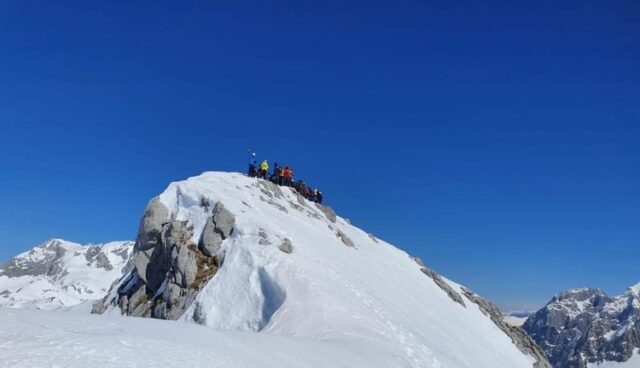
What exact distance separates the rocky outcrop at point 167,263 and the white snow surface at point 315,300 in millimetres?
908

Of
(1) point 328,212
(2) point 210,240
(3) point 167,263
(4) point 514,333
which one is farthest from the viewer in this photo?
(1) point 328,212

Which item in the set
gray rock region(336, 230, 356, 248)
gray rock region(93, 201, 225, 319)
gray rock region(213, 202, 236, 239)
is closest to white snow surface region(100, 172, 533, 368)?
gray rock region(213, 202, 236, 239)

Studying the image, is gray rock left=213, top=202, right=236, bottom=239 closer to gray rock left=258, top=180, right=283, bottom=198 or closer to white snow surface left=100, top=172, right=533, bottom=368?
white snow surface left=100, top=172, right=533, bottom=368

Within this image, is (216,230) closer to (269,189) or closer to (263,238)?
(263,238)

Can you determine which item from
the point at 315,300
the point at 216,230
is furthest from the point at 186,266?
the point at 315,300

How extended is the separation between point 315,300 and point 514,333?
35.7 meters

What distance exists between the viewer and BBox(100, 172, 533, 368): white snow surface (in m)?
23.3

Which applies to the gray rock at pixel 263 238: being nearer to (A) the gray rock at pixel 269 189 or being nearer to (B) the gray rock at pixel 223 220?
(B) the gray rock at pixel 223 220

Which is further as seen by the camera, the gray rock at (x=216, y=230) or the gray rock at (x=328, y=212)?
the gray rock at (x=328, y=212)

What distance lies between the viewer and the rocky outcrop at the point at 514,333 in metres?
53.7

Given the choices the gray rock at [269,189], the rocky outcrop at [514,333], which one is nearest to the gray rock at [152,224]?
the gray rock at [269,189]

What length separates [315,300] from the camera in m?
29.6

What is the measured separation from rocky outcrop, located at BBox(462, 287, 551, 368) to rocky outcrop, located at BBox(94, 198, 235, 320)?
106ft

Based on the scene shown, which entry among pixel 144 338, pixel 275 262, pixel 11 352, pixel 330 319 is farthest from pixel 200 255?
pixel 11 352
